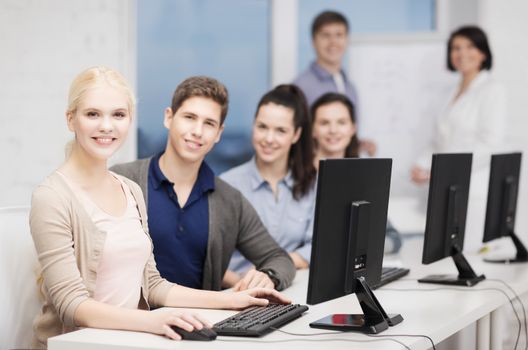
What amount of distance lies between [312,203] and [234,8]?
227 cm

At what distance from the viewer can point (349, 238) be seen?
219cm

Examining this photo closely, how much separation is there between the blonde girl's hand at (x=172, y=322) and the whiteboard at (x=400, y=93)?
3754 millimetres

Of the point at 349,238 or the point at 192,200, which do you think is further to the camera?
the point at 192,200

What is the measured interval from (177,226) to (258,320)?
0.69m

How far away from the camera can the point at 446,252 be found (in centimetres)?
296

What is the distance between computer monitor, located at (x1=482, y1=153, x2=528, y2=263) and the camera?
3479 mm

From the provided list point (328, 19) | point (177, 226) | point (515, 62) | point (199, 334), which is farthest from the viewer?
point (515, 62)

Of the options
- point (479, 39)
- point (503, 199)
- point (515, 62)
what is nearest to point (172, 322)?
point (503, 199)

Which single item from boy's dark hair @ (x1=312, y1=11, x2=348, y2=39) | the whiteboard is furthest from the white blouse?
boy's dark hair @ (x1=312, y1=11, x2=348, y2=39)

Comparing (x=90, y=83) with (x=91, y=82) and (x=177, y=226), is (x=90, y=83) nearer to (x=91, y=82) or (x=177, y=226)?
(x=91, y=82)

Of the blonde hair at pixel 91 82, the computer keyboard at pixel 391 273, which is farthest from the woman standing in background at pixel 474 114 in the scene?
the blonde hair at pixel 91 82

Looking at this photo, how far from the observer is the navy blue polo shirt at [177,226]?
2.75 m

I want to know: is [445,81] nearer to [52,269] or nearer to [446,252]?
[446,252]

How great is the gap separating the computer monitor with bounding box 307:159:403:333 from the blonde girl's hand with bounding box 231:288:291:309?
0.63ft
